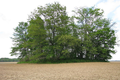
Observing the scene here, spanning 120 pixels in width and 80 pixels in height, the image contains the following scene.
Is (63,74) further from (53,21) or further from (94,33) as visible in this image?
(94,33)

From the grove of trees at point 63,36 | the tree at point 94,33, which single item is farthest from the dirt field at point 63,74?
the tree at point 94,33

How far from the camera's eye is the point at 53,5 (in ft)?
84.8

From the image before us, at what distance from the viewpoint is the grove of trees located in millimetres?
23078

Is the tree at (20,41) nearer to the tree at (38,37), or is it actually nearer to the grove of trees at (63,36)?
the grove of trees at (63,36)

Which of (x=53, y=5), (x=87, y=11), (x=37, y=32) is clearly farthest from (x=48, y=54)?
(x=87, y=11)

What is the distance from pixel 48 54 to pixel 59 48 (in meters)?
2.77

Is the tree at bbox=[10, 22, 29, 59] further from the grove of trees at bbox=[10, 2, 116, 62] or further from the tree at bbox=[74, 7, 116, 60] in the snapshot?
the tree at bbox=[74, 7, 116, 60]

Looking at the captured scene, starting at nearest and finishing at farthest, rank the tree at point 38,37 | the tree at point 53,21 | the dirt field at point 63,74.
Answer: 1. the dirt field at point 63,74
2. the tree at point 38,37
3. the tree at point 53,21

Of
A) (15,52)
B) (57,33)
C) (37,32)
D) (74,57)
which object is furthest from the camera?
(15,52)

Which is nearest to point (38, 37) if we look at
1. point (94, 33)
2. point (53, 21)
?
point (53, 21)

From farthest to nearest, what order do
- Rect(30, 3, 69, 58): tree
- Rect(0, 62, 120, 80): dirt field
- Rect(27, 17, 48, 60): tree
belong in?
Rect(30, 3, 69, 58): tree
Rect(27, 17, 48, 60): tree
Rect(0, 62, 120, 80): dirt field

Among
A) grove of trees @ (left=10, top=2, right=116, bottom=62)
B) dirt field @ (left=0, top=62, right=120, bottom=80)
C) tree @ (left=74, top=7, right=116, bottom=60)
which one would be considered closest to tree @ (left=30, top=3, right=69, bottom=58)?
grove of trees @ (left=10, top=2, right=116, bottom=62)

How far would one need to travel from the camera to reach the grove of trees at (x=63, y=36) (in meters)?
23.1

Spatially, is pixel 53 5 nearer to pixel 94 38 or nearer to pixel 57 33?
pixel 57 33
